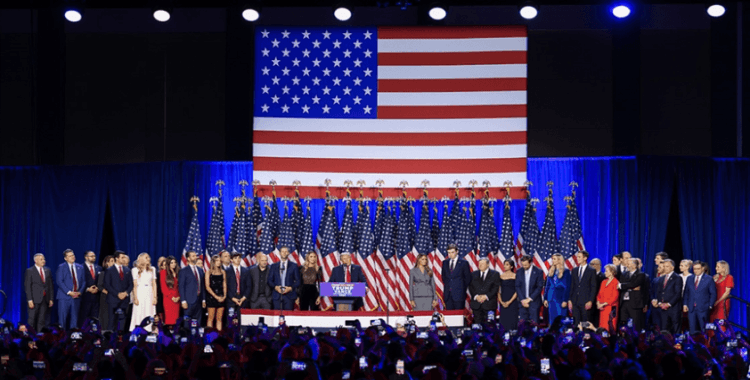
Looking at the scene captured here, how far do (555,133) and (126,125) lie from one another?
8.12m

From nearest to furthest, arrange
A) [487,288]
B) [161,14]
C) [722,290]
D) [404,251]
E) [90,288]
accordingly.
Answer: [161,14]
[722,290]
[487,288]
[90,288]
[404,251]

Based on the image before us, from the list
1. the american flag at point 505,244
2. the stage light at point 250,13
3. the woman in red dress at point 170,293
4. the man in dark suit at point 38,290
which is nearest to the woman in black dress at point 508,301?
the american flag at point 505,244

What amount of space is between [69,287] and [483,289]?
624 centimetres

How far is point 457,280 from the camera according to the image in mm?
15469

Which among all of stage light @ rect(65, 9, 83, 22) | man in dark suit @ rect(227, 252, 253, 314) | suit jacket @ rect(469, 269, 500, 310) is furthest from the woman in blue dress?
stage light @ rect(65, 9, 83, 22)

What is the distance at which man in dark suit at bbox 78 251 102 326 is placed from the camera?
1579 cm

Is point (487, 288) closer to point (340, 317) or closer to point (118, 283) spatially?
point (340, 317)

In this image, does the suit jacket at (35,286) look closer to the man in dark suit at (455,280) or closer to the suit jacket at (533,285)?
the man in dark suit at (455,280)

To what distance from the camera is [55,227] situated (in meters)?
18.4

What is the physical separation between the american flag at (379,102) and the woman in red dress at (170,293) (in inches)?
92.5

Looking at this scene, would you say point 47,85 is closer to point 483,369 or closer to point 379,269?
point 379,269

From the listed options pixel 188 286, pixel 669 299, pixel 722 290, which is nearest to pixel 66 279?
pixel 188 286

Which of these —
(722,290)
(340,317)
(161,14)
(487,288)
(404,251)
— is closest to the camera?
(161,14)

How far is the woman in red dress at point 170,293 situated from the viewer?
15.6 m
